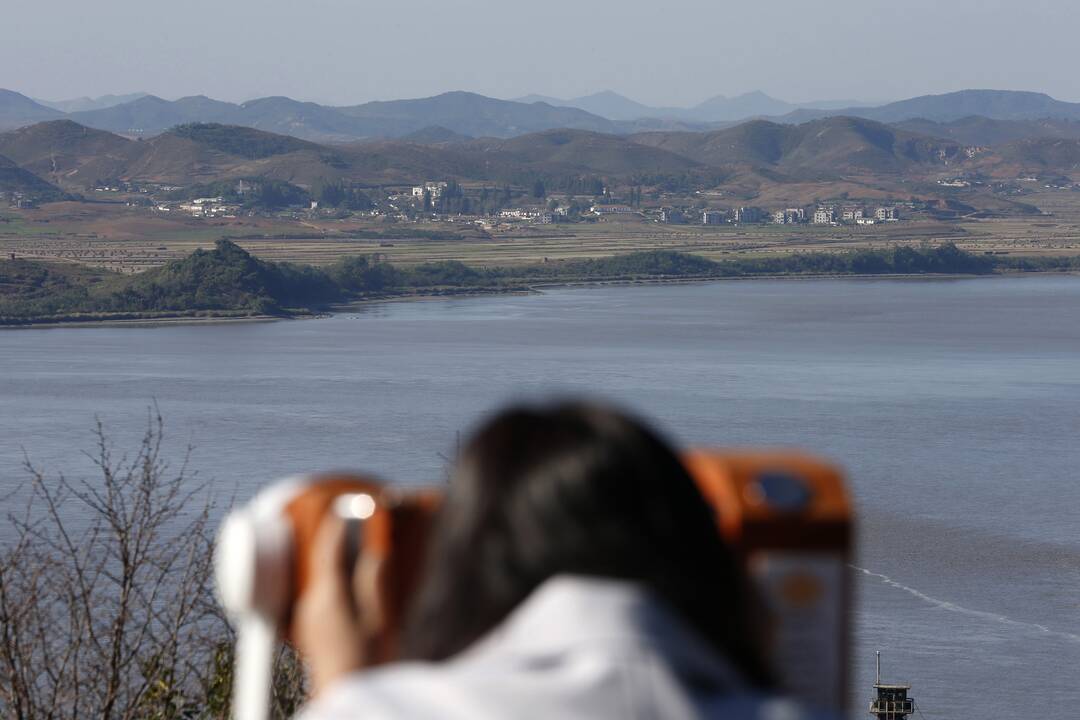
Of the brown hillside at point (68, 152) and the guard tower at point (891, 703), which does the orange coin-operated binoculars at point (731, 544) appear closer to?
the guard tower at point (891, 703)

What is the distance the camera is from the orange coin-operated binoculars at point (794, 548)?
1.91 feet

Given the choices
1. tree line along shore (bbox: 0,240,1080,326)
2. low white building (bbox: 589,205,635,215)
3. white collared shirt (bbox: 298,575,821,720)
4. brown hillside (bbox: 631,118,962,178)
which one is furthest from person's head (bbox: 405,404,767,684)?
brown hillside (bbox: 631,118,962,178)

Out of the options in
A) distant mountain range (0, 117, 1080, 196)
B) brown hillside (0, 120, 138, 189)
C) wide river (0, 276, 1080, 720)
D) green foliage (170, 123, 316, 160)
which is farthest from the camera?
green foliage (170, 123, 316, 160)

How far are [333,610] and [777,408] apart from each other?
2024cm

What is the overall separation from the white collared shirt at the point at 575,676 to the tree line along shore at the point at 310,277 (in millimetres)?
35811

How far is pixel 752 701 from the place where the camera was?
0.53 m

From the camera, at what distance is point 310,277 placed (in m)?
41.5

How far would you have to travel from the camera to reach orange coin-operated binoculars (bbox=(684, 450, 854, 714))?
0.58 meters

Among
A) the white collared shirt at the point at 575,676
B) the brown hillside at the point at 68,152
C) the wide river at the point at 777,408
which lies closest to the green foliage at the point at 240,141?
the brown hillside at the point at 68,152

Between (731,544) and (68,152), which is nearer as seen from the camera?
(731,544)

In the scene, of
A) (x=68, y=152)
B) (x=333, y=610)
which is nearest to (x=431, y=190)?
(x=68, y=152)

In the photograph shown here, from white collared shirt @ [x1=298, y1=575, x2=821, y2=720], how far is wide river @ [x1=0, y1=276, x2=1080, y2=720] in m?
3.52

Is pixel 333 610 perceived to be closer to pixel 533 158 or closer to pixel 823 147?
pixel 533 158

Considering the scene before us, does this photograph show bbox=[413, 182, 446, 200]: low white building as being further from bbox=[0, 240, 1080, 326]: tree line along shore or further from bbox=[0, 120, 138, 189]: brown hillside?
bbox=[0, 240, 1080, 326]: tree line along shore
